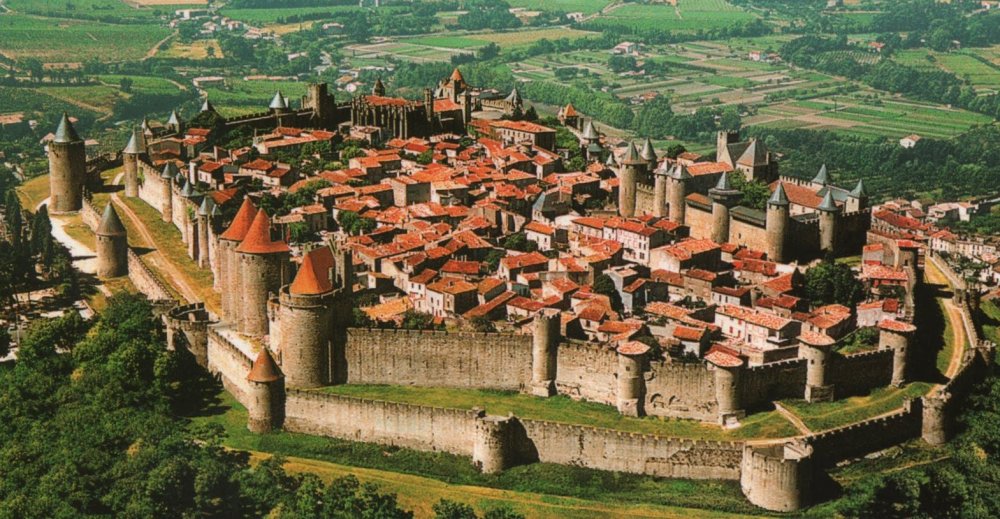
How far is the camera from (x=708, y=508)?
1468 inches

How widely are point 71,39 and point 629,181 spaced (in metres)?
130

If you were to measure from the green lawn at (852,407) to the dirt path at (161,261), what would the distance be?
23.4m

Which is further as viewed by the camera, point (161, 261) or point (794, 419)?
point (161, 261)

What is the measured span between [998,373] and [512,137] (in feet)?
111

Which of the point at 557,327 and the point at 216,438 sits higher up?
the point at 557,327

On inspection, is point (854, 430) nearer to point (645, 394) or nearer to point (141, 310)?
point (645, 394)

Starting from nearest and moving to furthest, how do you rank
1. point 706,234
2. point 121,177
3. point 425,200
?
1. point 706,234
2. point 425,200
3. point 121,177

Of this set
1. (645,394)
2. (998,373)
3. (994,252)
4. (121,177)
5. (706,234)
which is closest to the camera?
(645,394)

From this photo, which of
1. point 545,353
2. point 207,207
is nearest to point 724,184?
point 545,353

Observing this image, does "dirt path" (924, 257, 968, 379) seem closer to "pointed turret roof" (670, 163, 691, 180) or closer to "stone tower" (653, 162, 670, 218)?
"pointed turret roof" (670, 163, 691, 180)

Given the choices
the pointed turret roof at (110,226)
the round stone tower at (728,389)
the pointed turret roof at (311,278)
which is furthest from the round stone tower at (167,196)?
the round stone tower at (728,389)

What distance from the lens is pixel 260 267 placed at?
44.6m

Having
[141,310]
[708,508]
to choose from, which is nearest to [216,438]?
[141,310]

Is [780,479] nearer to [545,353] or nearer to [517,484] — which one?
[517,484]
